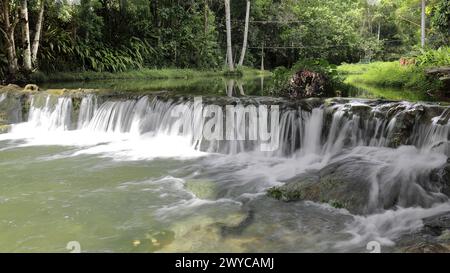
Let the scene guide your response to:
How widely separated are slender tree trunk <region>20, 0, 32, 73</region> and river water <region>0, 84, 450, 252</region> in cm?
834

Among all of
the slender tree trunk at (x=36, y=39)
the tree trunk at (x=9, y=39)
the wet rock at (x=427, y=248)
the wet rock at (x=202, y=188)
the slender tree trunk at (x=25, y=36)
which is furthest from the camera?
the slender tree trunk at (x=36, y=39)

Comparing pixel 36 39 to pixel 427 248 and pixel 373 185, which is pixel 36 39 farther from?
pixel 427 248

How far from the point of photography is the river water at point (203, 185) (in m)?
4.93

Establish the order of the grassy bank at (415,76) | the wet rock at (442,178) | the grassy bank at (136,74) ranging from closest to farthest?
the wet rock at (442,178) → the grassy bank at (415,76) → the grassy bank at (136,74)

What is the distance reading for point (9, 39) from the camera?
17.8m

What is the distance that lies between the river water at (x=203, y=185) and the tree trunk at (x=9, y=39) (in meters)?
7.95

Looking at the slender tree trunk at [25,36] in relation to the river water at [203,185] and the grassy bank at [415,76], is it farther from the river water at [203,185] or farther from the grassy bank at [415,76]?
the grassy bank at [415,76]

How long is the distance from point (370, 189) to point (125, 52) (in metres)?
23.4

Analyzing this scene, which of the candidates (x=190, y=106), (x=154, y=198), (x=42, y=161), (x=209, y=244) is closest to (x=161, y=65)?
(x=190, y=106)

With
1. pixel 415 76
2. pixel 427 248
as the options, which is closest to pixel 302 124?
pixel 427 248

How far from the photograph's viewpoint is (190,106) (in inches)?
430

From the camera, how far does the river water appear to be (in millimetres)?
4930

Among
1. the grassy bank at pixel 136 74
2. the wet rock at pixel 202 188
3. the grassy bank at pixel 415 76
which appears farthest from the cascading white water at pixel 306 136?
the grassy bank at pixel 136 74
